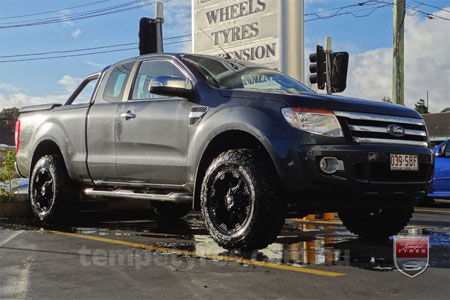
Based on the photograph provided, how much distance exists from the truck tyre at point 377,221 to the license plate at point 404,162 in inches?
36.8

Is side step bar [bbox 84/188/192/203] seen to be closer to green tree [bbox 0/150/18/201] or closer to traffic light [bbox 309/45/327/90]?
green tree [bbox 0/150/18/201]

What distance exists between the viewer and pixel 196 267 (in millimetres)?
4680

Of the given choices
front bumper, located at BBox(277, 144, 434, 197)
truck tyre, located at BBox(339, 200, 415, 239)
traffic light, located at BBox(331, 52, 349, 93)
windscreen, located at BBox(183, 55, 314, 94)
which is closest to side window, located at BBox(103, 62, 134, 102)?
windscreen, located at BBox(183, 55, 314, 94)

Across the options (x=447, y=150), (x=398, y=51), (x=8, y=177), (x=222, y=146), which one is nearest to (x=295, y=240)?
(x=222, y=146)

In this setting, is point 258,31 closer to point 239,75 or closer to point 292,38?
point 292,38

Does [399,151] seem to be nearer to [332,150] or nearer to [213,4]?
[332,150]

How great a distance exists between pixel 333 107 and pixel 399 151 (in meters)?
0.74

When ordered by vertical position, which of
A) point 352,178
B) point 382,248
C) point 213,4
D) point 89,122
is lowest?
point 382,248

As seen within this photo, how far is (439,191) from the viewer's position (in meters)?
12.8

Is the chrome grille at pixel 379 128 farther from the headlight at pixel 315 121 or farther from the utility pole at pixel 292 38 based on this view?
the utility pole at pixel 292 38

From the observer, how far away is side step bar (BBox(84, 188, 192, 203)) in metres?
5.78

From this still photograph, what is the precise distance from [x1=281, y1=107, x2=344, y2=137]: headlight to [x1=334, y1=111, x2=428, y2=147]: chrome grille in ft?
0.29

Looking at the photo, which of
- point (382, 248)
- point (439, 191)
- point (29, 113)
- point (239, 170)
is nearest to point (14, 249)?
point (239, 170)

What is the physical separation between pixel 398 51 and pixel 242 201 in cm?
1286
